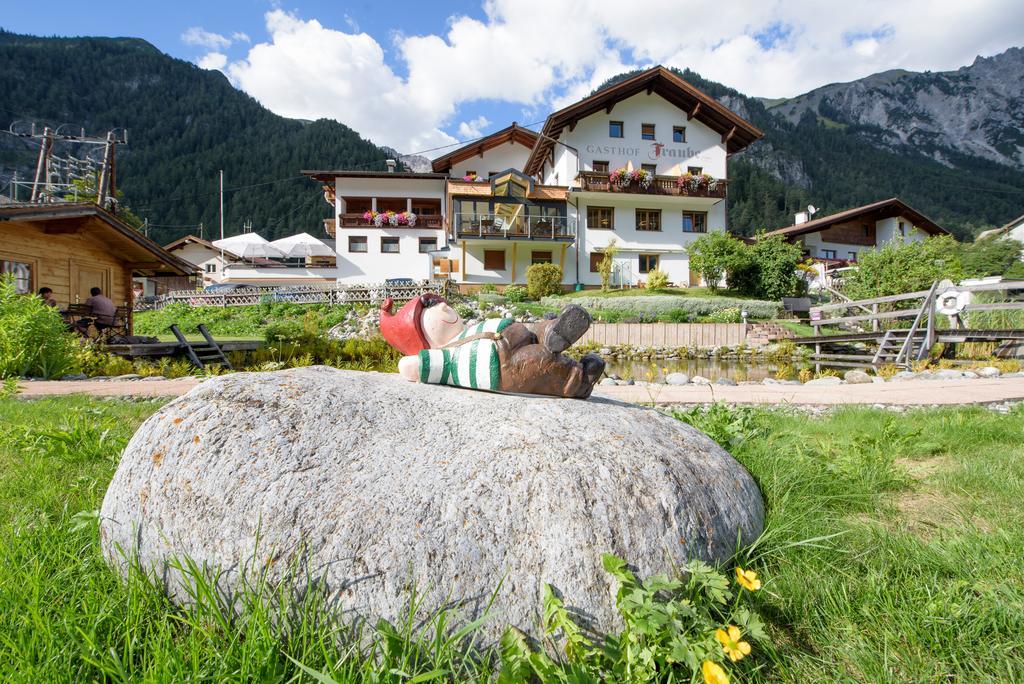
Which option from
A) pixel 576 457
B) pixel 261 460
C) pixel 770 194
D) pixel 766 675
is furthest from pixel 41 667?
pixel 770 194

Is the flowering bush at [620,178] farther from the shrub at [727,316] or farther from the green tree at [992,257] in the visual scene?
the green tree at [992,257]

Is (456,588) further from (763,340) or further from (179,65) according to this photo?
(179,65)

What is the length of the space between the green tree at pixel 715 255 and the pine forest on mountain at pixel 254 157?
50.8m

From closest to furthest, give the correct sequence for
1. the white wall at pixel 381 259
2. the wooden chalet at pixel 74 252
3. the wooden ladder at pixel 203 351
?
the wooden ladder at pixel 203 351
the wooden chalet at pixel 74 252
the white wall at pixel 381 259

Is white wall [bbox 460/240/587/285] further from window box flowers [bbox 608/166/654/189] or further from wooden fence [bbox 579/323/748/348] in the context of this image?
wooden fence [bbox 579/323/748/348]

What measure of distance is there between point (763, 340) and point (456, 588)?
2050 centimetres

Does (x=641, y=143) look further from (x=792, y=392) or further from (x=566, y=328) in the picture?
(x=566, y=328)

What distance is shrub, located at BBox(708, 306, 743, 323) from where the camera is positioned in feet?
72.6

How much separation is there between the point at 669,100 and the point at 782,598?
119ft

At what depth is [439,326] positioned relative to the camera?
288 cm

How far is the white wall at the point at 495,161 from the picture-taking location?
3872cm

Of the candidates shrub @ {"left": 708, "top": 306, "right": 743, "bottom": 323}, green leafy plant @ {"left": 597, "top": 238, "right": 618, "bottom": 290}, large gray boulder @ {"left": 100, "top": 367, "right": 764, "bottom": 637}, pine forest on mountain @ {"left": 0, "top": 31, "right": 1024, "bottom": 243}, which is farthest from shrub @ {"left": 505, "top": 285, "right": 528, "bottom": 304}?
pine forest on mountain @ {"left": 0, "top": 31, "right": 1024, "bottom": 243}

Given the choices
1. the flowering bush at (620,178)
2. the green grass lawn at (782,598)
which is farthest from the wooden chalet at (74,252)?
the flowering bush at (620,178)

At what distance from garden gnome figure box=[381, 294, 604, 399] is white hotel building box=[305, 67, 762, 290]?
27744 mm
